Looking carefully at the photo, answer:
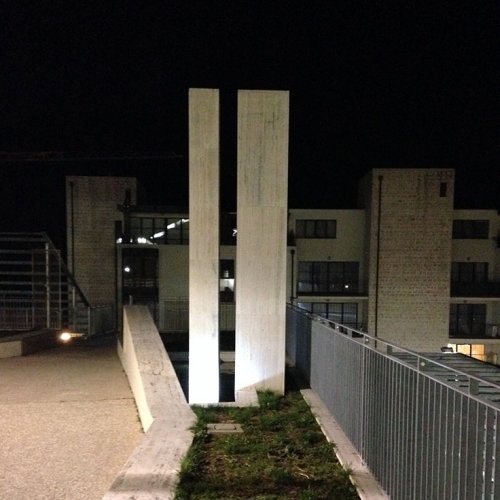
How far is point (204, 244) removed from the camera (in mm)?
6352

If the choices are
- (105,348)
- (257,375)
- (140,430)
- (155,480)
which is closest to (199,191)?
(257,375)

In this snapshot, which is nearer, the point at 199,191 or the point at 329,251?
the point at 199,191

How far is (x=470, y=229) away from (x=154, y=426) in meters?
24.5

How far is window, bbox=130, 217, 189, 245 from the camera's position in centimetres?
2219

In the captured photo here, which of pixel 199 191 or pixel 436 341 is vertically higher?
pixel 199 191

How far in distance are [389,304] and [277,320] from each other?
1793 cm

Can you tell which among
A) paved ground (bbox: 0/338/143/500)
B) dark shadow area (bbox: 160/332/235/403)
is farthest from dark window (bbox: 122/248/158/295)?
paved ground (bbox: 0/338/143/500)

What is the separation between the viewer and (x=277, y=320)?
6.59m

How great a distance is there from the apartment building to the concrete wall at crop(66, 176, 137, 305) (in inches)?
2.1

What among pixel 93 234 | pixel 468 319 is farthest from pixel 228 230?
pixel 468 319

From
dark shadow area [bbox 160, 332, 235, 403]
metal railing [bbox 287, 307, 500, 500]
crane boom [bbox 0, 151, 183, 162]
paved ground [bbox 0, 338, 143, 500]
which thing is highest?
crane boom [bbox 0, 151, 183, 162]

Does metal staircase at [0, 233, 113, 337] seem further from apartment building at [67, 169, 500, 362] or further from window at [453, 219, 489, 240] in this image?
window at [453, 219, 489, 240]

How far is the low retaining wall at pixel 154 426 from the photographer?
354 cm

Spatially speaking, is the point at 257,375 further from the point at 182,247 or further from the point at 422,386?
the point at 182,247
